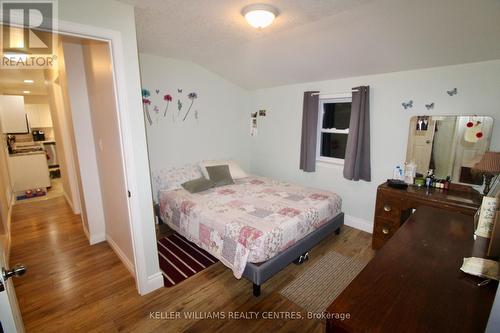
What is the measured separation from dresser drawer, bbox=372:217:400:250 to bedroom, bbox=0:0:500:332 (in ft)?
0.05

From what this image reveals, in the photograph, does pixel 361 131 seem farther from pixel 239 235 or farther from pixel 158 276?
pixel 158 276

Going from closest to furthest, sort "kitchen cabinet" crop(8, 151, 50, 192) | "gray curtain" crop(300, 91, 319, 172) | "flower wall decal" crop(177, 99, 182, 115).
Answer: "gray curtain" crop(300, 91, 319, 172) → "flower wall decal" crop(177, 99, 182, 115) → "kitchen cabinet" crop(8, 151, 50, 192)

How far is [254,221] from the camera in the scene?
7.63 ft

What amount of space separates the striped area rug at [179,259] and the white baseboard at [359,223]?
6.66ft

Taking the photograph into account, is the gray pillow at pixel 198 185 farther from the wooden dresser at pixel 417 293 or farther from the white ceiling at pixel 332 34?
the wooden dresser at pixel 417 293

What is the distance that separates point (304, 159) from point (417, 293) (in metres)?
2.86

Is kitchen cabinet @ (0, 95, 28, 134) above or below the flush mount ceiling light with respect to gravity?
below

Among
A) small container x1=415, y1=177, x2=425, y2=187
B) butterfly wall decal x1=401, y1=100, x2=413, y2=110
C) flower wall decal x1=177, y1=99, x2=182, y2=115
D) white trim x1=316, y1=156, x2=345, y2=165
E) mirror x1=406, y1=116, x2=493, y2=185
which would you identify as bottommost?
small container x1=415, y1=177, x2=425, y2=187

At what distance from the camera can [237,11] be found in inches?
80.4

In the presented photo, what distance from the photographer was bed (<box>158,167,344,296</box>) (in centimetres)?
209

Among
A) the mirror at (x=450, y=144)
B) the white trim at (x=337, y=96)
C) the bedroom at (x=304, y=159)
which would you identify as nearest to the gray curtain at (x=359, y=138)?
the bedroom at (x=304, y=159)

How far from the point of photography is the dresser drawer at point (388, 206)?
2.52 meters

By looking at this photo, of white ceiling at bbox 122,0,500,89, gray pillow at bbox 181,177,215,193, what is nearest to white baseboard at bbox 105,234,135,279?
gray pillow at bbox 181,177,215,193

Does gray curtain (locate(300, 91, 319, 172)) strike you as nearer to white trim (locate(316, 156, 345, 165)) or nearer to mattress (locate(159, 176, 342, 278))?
white trim (locate(316, 156, 345, 165))
